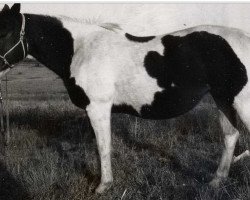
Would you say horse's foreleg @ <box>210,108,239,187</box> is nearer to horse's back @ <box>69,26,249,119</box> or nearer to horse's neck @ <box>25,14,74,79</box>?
horse's back @ <box>69,26,249,119</box>

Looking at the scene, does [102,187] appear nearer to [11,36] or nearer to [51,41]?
[51,41]

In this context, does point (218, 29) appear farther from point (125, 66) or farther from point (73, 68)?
point (73, 68)

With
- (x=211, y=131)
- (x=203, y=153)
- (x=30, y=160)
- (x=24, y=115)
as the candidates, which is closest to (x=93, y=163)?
(x=30, y=160)

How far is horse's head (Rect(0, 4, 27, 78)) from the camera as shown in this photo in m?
5.06

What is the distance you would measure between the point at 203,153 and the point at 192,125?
2.28 meters

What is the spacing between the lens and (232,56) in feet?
15.1

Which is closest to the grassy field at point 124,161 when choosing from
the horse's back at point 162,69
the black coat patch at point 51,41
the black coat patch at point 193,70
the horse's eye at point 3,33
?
the horse's back at point 162,69

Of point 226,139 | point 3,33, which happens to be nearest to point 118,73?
point 3,33

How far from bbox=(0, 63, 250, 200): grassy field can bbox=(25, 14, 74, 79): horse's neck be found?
1.24 metres

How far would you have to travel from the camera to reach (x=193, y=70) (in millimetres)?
4809

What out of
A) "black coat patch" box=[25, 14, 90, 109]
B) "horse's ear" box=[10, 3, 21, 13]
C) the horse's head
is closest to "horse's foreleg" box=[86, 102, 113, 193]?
"black coat patch" box=[25, 14, 90, 109]

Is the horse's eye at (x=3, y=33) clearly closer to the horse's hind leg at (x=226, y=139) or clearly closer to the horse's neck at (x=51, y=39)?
the horse's neck at (x=51, y=39)

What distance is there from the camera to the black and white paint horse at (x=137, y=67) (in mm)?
4672

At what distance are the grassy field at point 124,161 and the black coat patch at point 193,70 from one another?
108 centimetres
